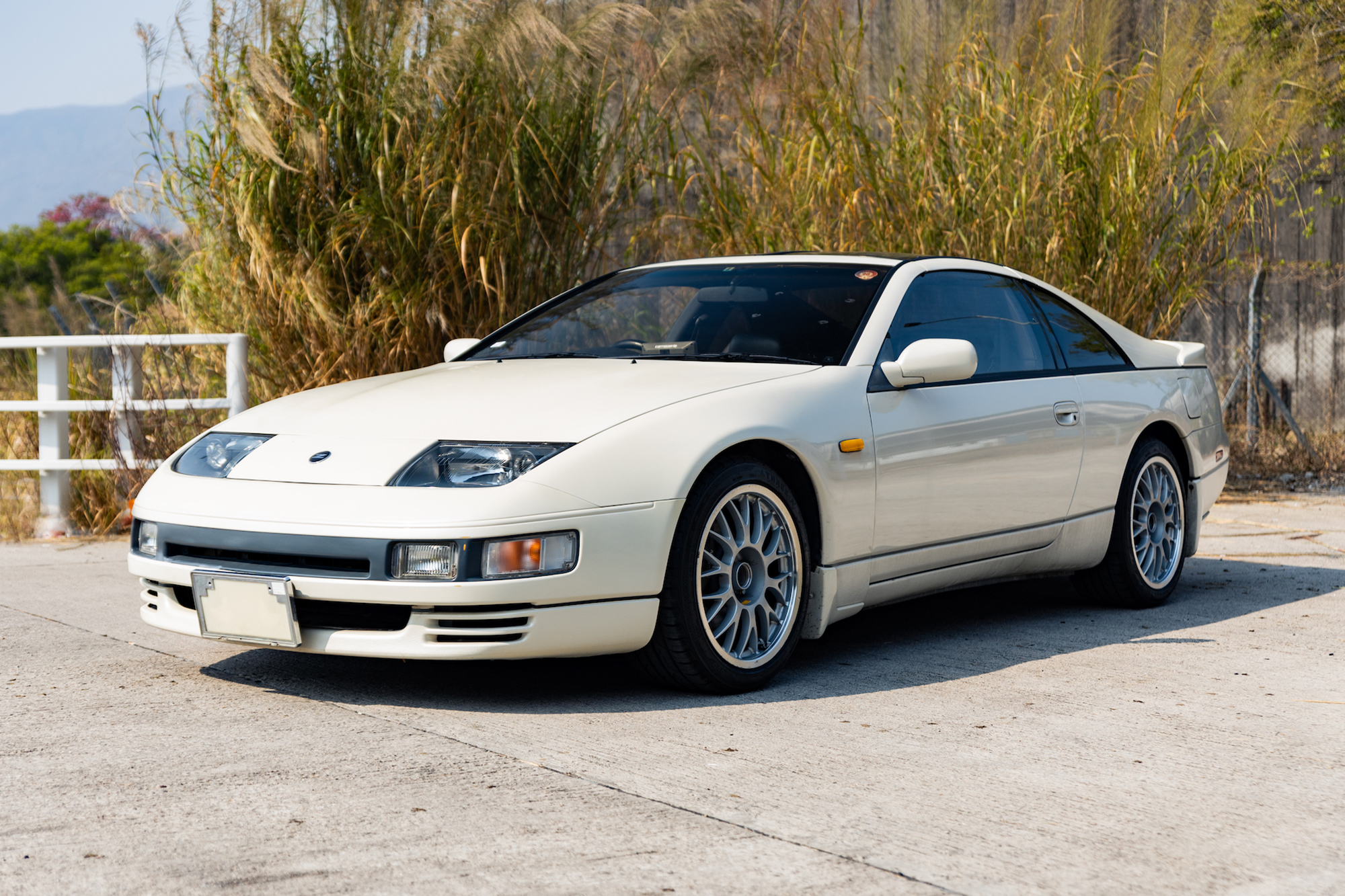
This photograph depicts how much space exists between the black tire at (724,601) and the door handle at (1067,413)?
1.36 meters

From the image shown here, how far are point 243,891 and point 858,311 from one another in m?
2.88

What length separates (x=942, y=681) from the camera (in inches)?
169

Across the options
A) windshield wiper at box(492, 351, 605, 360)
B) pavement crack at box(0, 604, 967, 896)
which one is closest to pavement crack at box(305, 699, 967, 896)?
pavement crack at box(0, 604, 967, 896)

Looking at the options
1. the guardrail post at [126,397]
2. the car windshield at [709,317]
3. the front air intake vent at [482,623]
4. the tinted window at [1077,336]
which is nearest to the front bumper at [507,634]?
the front air intake vent at [482,623]

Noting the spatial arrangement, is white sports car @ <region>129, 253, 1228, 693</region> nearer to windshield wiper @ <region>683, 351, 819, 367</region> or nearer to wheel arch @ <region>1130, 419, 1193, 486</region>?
windshield wiper @ <region>683, 351, 819, 367</region>

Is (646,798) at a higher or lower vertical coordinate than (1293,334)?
lower

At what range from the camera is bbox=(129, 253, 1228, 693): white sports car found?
375cm

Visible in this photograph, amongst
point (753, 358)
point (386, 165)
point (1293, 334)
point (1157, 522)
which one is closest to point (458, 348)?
point (753, 358)

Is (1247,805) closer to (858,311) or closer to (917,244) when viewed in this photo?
(858,311)

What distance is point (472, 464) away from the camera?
12.5 feet

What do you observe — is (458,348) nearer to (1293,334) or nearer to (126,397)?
(126,397)

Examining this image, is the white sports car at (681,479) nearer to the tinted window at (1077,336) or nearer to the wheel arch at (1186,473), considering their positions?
the tinted window at (1077,336)

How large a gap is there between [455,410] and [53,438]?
4798mm

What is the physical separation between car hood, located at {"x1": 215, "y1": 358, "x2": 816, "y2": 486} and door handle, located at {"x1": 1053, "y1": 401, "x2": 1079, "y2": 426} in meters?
1.23
